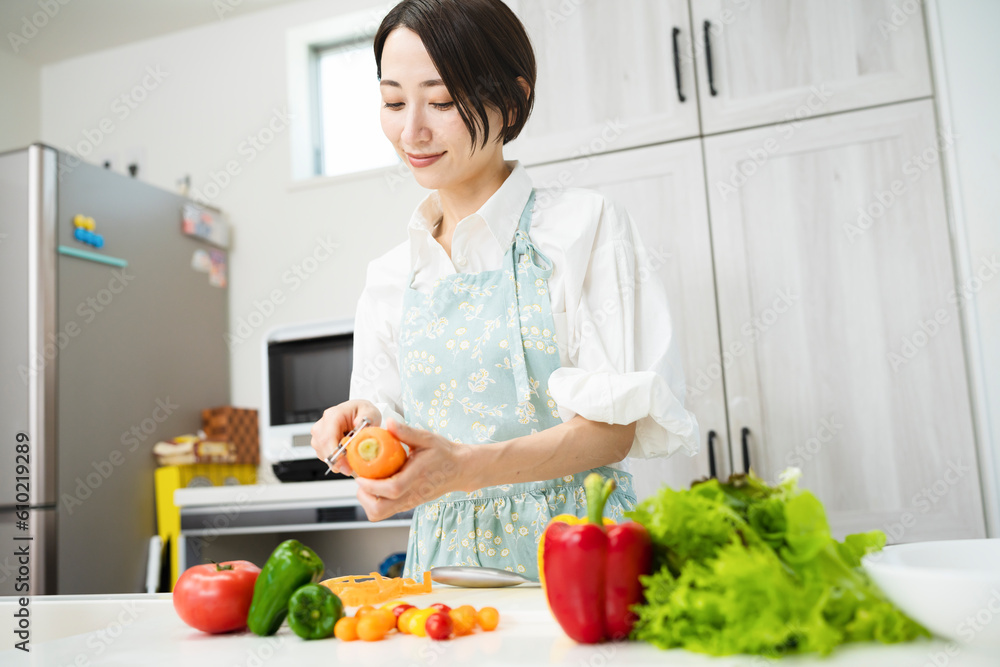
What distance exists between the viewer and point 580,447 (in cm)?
104

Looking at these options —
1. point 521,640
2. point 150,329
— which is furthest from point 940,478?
point 150,329

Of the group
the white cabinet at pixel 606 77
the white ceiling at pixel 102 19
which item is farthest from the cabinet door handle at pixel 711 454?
the white ceiling at pixel 102 19

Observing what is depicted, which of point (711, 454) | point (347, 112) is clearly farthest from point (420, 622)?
point (347, 112)

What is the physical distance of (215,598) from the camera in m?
0.77

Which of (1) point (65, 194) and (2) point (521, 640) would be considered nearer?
(2) point (521, 640)

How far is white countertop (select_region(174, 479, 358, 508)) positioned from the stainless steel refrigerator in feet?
1.00

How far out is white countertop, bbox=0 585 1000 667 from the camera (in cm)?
54

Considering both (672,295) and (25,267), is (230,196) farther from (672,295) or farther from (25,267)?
(672,295)

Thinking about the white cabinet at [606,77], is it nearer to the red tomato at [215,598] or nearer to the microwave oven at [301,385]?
the microwave oven at [301,385]

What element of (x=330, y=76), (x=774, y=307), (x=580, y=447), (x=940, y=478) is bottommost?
(x=940, y=478)

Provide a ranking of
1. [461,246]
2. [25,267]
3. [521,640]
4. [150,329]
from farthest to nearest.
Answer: [150,329], [25,267], [461,246], [521,640]

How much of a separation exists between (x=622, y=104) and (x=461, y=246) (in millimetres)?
1068

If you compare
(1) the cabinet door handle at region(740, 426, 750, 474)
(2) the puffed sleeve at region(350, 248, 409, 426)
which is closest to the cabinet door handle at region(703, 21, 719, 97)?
(1) the cabinet door handle at region(740, 426, 750, 474)

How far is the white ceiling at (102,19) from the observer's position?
3.12 meters
